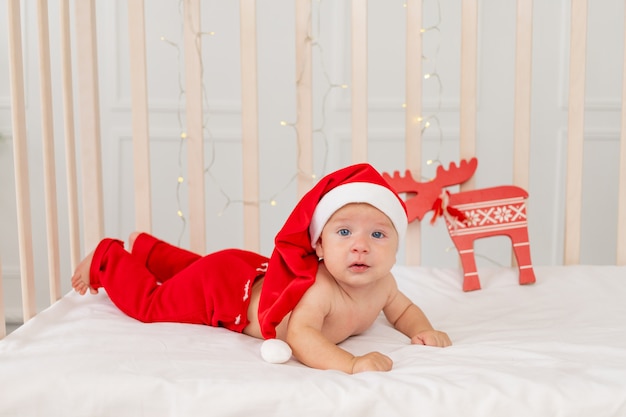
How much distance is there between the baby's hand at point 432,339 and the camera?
1076 mm

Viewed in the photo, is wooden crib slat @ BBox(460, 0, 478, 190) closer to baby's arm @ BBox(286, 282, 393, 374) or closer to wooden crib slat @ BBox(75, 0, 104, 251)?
baby's arm @ BBox(286, 282, 393, 374)

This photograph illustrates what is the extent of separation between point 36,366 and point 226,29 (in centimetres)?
149

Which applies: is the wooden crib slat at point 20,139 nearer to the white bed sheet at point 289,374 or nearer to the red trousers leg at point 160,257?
the white bed sheet at point 289,374

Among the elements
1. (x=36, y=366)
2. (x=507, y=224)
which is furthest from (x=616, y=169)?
(x=36, y=366)

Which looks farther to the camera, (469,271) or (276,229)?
(276,229)

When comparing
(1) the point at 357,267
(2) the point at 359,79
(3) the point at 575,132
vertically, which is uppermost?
(2) the point at 359,79

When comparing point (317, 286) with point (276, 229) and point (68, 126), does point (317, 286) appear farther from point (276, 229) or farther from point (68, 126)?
point (276, 229)

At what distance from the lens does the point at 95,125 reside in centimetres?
151

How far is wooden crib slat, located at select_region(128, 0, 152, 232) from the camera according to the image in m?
1.54

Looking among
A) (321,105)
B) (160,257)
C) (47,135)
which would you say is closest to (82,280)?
(160,257)

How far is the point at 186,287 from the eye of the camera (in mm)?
1221

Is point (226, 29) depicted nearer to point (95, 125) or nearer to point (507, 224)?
point (95, 125)

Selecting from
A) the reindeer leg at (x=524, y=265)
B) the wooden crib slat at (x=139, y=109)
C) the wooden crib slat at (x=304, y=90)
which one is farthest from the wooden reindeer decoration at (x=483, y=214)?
the wooden crib slat at (x=139, y=109)

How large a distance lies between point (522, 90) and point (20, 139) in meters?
1.03
